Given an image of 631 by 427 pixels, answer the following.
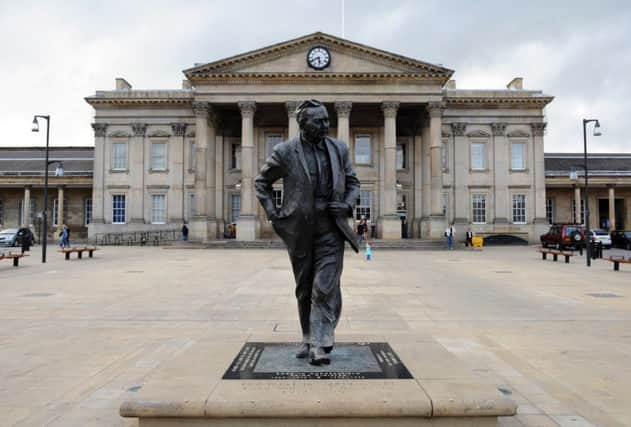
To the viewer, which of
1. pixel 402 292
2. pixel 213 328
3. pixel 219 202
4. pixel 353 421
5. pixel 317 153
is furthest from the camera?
pixel 219 202

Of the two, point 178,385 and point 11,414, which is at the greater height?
point 178,385

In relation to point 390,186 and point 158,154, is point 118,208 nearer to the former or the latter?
point 158,154

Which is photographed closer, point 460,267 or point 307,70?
point 460,267

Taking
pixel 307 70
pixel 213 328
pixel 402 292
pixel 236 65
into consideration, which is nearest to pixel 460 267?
pixel 402 292

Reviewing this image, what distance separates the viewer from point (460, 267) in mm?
19969

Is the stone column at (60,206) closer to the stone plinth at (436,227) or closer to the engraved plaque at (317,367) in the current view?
the stone plinth at (436,227)

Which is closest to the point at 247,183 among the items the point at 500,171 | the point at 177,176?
the point at 177,176

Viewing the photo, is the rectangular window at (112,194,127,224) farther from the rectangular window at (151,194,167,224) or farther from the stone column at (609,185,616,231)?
the stone column at (609,185,616,231)

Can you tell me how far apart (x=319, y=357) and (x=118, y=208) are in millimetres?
43767

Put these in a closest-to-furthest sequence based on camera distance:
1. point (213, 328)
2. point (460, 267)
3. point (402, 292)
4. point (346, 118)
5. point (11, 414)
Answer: point (11, 414) < point (213, 328) < point (402, 292) < point (460, 267) < point (346, 118)

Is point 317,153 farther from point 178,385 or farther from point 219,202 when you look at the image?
point 219,202

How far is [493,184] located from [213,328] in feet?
131

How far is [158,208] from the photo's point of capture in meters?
43.7

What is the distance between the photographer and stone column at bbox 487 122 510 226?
1700 inches
